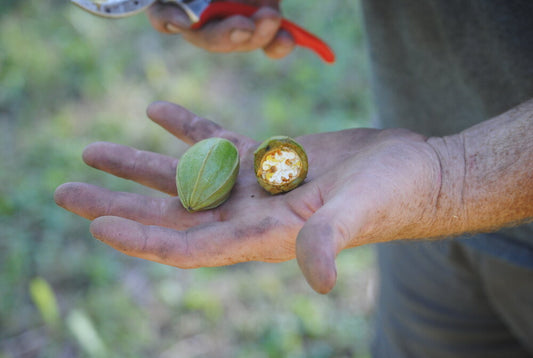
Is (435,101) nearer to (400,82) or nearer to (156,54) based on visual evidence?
(400,82)

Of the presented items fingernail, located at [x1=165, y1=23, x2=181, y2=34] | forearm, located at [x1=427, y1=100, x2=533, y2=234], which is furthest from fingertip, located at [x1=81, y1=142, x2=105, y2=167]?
forearm, located at [x1=427, y1=100, x2=533, y2=234]

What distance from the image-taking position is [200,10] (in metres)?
2.38

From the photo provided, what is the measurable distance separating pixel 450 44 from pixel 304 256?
1.33m

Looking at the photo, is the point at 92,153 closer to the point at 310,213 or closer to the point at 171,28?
the point at 171,28

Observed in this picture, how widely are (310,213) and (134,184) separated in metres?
2.51

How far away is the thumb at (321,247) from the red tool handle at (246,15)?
148cm

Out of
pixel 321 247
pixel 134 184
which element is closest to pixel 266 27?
pixel 321 247

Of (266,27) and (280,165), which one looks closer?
(280,165)

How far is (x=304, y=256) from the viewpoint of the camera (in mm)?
1233

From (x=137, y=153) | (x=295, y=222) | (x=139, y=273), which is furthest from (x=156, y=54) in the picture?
(x=295, y=222)

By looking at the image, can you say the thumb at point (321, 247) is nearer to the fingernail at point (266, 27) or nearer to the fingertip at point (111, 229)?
the fingertip at point (111, 229)

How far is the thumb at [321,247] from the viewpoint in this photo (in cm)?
120

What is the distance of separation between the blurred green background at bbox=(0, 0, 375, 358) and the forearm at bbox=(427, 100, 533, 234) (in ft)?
5.24

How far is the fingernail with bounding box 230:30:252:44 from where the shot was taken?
2.43 m
